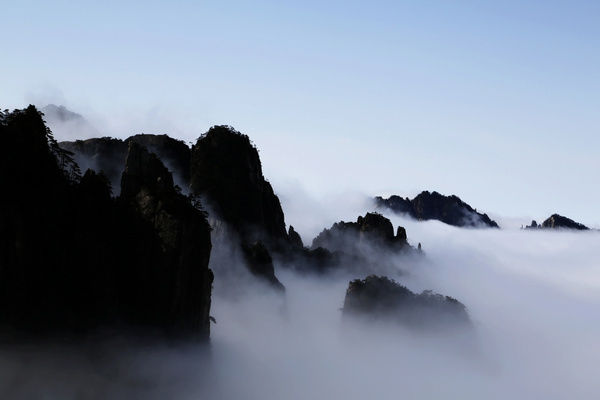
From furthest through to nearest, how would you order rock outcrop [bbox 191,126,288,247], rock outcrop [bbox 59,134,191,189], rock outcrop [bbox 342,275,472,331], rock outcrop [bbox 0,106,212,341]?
1. rock outcrop [bbox 191,126,288,247]
2. rock outcrop [bbox 59,134,191,189]
3. rock outcrop [bbox 342,275,472,331]
4. rock outcrop [bbox 0,106,212,341]

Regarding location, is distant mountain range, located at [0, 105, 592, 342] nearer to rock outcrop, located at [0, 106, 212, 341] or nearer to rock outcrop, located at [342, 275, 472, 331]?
rock outcrop, located at [0, 106, 212, 341]

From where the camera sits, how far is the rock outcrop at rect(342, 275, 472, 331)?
527ft

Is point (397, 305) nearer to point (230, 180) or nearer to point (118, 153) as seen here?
point (230, 180)

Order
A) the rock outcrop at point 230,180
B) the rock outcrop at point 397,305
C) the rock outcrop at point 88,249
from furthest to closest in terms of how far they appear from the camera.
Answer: the rock outcrop at point 230,180
the rock outcrop at point 397,305
the rock outcrop at point 88,249

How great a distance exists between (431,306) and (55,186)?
114655mm

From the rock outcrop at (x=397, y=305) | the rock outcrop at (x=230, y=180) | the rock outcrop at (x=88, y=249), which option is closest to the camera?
the rock outcrop at (x=88, y=249)

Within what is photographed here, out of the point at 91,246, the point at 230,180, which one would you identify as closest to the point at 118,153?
the point at 230,180

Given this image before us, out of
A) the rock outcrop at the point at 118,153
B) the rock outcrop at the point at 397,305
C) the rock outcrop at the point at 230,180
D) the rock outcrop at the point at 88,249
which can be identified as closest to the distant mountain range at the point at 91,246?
the rock outcrop at the point at 88,249

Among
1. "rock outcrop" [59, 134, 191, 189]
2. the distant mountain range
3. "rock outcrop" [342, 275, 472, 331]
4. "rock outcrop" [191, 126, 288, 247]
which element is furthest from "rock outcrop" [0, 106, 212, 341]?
"rock outcrop" [191, 126, 288, 247]

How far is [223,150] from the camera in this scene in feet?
609

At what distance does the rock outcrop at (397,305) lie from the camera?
6324 inches

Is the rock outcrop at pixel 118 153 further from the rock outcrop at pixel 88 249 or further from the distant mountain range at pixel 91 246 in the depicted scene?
the rock outcrop at pixel 88 249

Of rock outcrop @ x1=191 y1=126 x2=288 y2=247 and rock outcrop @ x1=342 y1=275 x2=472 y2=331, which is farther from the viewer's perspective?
rock outcrop @ x1=191 y1=126 x2=288 y2=247

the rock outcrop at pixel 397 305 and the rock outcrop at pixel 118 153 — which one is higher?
the rock outcrop at pixel 118 153
